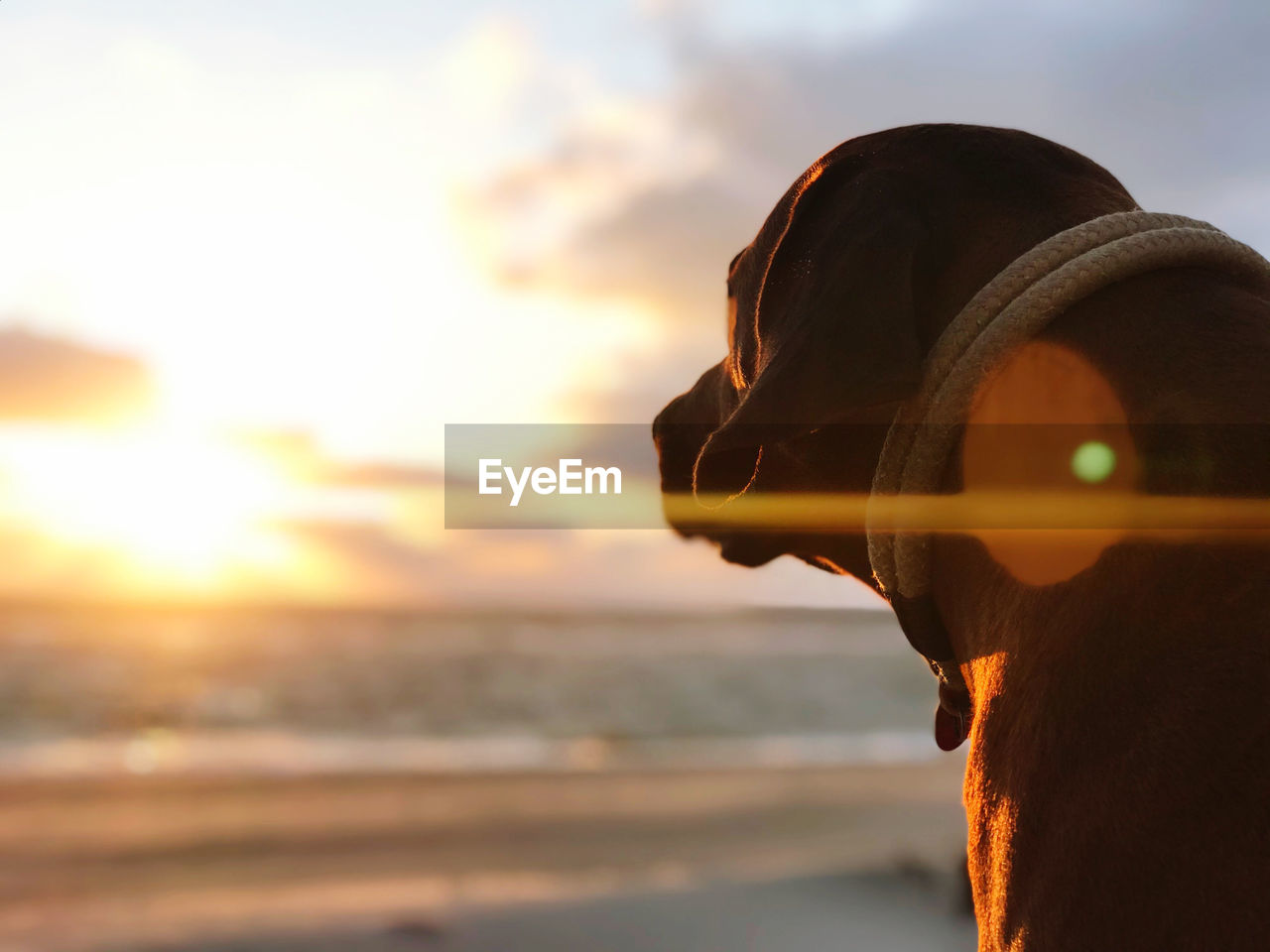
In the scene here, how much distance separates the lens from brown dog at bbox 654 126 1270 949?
126 cm

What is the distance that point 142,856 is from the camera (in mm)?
6367

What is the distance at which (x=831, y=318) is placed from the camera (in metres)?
1.66

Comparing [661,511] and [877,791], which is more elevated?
[661,511]

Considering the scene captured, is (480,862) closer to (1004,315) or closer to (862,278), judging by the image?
(862,278)

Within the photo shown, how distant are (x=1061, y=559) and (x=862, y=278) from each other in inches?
21.4

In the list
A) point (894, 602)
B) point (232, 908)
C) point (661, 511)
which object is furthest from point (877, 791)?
point (894, 602)


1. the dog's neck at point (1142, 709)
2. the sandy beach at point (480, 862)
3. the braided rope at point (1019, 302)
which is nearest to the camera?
the dog's neck at point (1142, 709)

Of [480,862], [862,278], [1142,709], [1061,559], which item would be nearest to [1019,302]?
[862,278]

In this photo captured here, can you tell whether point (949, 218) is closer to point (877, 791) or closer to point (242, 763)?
point (877, 791)

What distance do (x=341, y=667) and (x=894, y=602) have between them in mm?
16031

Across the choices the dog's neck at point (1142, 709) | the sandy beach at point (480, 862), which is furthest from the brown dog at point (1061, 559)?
the sandy beach at point (480, 862)

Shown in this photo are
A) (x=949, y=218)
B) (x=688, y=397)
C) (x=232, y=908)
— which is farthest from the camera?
(x=232, y=908)

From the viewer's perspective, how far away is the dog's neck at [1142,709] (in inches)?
48.9

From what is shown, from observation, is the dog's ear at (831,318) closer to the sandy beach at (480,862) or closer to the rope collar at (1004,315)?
the rope collar at (1004,315)
